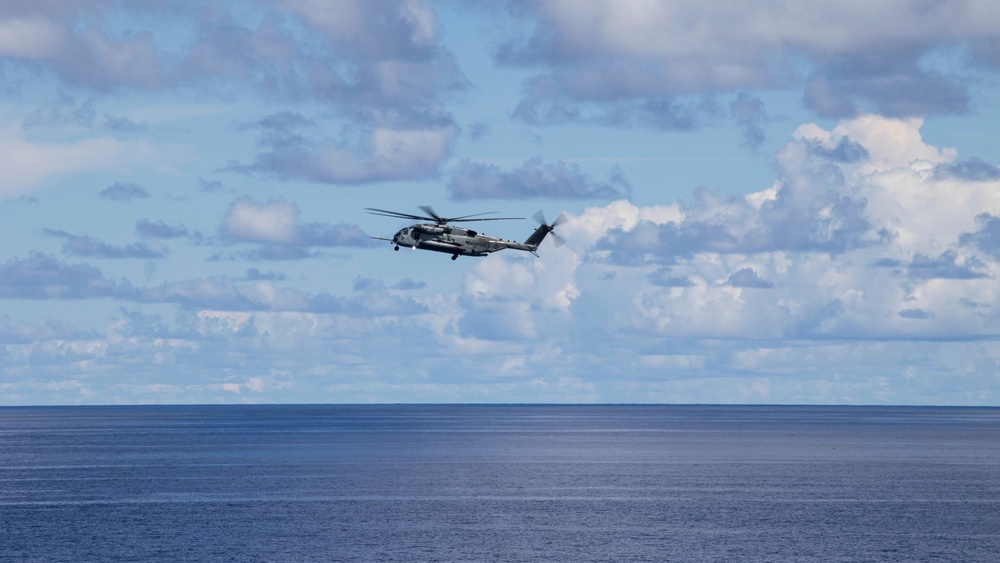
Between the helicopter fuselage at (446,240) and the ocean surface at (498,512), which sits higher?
the helicopter fuselage at (446,240)

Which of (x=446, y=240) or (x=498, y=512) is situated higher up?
(x=446, y=240)

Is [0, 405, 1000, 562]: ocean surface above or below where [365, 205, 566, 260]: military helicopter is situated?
below

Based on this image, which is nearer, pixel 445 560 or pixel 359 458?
pixel 445 560

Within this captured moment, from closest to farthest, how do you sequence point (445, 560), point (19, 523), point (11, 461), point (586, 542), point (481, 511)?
1. point (445, 560)
2. point (586, 542)
3. point (19, 523)
4. point (481, 511)
5. point (11, 461)

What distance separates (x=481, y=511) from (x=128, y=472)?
220 feet

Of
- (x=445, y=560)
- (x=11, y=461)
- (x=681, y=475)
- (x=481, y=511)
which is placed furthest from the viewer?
(x=11, y=461)

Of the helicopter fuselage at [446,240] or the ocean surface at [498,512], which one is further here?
the helicopter fuselage at [446,240]

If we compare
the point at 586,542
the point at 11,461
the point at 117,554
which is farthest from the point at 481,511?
the point at 11,461

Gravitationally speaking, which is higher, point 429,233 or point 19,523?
point 429,233

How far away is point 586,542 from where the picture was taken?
10119cm

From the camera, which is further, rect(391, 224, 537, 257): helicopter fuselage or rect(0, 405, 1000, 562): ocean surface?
rect(391, 224, 537, 257): helicopter fuselage

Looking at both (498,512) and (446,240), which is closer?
(498,512)

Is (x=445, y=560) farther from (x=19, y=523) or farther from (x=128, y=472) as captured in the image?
(x=128, y=472)

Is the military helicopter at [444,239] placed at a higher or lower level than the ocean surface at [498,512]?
higher
